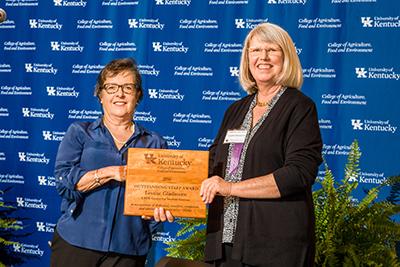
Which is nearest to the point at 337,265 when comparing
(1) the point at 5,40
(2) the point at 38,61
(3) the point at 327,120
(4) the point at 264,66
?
(3) the point at 327,120

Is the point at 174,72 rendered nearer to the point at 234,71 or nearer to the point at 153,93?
the point at 153,93

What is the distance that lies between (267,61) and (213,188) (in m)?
0.64

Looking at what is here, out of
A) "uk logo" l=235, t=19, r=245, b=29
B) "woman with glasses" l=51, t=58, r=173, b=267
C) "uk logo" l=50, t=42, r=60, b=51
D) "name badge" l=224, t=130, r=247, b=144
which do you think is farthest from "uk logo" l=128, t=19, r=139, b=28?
"name badge" l=224, t=130, r=247, b=144

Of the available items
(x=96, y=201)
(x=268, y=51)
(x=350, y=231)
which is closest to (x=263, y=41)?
(x=268, y=51)

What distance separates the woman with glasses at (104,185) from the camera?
292cm

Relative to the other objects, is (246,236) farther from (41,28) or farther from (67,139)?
(41,28)

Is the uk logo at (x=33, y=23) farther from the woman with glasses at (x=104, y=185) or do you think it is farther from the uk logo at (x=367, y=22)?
the uk logo at (x=367, y=22)

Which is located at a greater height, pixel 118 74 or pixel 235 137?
pixel 118 74

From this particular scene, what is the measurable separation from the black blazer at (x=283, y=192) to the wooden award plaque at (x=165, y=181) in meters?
0.26

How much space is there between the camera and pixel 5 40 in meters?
5.90

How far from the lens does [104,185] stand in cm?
295

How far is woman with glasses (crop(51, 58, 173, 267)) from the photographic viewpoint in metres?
2.92

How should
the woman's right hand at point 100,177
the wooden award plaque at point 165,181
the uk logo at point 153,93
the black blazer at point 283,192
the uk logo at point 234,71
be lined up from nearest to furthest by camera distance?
1. the black blazer at point 283,192
2. the wooden award plaque at point 165,181
3. the woman's right hand at point 100,177
4. the uk logo at point 234,71
5. the uk logo at point 153,93

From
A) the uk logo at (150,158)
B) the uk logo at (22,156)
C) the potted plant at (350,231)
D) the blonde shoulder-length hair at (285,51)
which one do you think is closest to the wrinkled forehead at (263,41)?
the blonde shoulder-length hair at (285,51)
